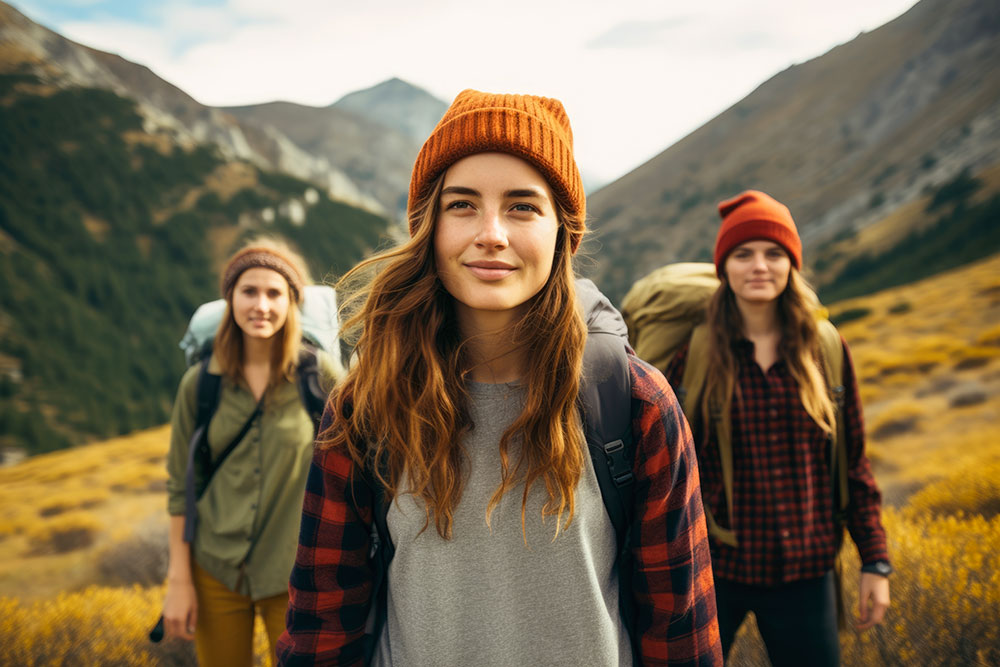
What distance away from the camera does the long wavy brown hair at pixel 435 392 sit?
135cm

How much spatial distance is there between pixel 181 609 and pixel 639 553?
231 centimetres

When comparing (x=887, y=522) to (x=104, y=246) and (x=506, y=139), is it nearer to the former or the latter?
(x=506, y=139)

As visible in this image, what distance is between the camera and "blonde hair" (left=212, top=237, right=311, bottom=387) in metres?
2.85

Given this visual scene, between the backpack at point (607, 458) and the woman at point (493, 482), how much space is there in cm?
2

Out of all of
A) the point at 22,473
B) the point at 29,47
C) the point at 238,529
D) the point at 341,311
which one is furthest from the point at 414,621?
the point at 29,47

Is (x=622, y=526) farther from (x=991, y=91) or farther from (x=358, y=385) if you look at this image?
(x=991, y=91)

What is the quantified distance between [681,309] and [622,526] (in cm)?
153

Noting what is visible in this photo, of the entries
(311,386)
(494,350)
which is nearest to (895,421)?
(311,386)

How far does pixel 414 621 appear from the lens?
136 cm

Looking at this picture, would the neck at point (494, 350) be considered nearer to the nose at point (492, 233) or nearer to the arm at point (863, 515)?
the nose at point (492, 233)

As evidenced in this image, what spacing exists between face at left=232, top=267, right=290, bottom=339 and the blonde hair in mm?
34

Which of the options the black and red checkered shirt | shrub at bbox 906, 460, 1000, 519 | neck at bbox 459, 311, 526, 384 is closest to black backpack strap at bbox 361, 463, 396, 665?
neck at bbox 459, 311, 526, 384

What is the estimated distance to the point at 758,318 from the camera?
255 centimetres

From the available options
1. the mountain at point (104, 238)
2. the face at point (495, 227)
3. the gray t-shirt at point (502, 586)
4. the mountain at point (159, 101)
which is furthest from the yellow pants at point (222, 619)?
the mountain at point (159, 101)
